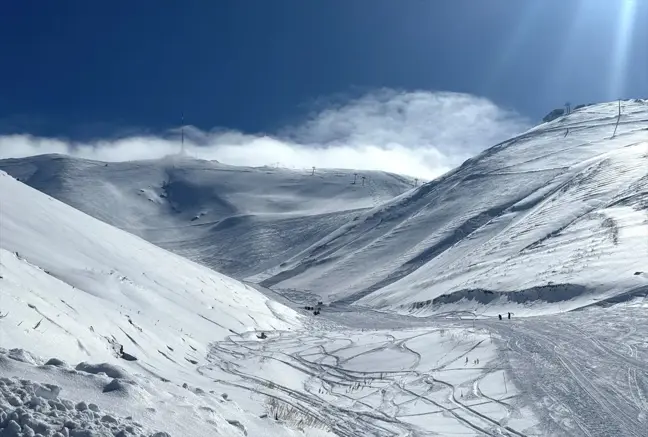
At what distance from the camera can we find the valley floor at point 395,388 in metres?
8.88

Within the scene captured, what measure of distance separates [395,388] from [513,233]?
66138 mm

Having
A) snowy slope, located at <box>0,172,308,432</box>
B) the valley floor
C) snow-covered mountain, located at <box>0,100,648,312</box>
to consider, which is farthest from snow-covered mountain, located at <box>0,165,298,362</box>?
snow-covered mountain, located at <box>0,100,648,312</box>

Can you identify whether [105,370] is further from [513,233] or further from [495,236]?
[495,236]

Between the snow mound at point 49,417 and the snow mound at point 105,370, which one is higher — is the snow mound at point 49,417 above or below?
above

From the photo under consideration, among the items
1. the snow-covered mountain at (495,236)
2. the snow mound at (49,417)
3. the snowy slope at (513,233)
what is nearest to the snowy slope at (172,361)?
the snow mound at (49,417)

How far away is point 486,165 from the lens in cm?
14650

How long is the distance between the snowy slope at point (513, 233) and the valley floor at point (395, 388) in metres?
19.4

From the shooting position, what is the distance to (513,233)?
8062 centimetres

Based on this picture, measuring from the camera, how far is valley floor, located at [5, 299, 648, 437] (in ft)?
29.1

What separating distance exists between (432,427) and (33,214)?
Result: 25.4 meters

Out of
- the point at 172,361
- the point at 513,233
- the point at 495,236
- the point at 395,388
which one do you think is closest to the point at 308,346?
the point at 172,361

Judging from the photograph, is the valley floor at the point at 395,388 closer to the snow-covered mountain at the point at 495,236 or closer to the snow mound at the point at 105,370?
the snow mound at the point at 105,370

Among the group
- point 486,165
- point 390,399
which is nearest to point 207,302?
point 390,399

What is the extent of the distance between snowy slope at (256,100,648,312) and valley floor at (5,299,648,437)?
19432mm
